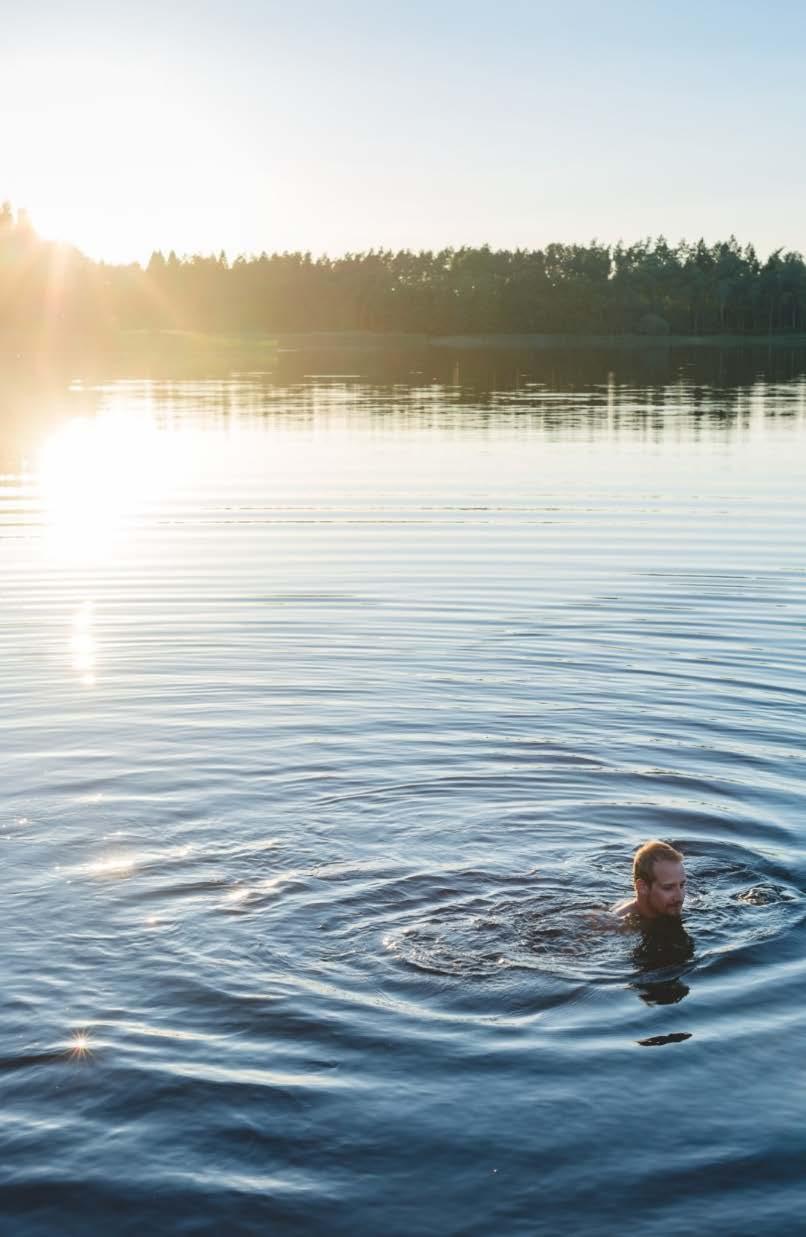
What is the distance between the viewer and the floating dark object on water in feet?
31.0

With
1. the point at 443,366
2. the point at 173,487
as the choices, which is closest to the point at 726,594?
the point at 173,487

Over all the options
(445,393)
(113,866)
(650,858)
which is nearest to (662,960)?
(650,858)

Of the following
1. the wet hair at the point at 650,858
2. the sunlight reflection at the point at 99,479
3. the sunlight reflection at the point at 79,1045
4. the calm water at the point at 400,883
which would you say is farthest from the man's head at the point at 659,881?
the sunlight reflection at the point at 99,479

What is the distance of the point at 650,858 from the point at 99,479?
108 ft

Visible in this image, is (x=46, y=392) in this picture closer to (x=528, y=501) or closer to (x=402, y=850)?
(x=528, y=501)

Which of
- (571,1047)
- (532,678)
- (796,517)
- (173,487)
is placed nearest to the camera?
(571,1047)

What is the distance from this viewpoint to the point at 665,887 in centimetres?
1062

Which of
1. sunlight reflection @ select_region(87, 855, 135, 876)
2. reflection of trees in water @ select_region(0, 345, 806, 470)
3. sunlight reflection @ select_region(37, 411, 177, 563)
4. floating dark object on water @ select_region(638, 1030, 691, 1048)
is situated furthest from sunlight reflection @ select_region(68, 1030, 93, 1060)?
reflection of trees in water @ select_region(0, 345, 806, 470)

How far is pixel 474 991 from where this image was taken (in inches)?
396

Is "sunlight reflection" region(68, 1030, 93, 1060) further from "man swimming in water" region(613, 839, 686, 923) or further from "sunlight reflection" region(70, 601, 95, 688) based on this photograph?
"sunlight reflection" region(70, 601, 95, 688)

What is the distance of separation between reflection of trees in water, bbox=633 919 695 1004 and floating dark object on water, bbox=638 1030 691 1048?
1.53ft

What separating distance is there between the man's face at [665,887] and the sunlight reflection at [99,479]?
1906 centimetres

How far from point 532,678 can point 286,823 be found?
20.2 ft

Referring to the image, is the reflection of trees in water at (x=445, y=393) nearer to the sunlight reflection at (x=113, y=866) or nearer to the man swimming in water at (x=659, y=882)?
the sunlight reflection at (x=113, y=866)
